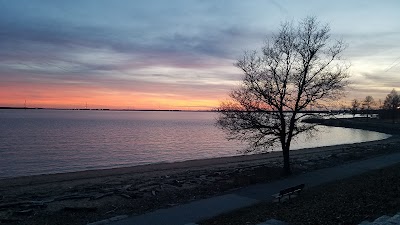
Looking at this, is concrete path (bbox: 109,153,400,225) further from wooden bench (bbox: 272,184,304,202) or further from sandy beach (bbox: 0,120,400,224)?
sandy beach (bbox: 0,120,400,224)

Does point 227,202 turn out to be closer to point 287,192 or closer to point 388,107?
point 287,192

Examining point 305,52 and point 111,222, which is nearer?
point 111,222

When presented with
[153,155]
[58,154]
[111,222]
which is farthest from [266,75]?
[58,154]

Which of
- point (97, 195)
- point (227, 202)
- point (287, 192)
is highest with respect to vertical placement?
A: point (287, 192)

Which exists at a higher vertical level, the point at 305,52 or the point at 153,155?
the point at 305,52

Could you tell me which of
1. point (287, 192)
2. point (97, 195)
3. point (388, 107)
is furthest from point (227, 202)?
point (388, 107)

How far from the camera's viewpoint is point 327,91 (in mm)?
18938

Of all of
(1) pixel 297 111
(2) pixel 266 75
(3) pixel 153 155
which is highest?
(2) pixel 266 75

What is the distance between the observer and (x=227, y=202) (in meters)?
13.6

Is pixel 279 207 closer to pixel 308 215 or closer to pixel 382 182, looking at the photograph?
pixel 308 215

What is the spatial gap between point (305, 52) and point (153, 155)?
26913mm

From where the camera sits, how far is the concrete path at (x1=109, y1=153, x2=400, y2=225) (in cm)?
1130

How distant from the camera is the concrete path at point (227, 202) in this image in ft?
37.1

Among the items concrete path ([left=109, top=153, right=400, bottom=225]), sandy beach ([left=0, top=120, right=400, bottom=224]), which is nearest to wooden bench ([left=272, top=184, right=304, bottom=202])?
concrete path ([left=109, top=153, right=400, bottom=225])
